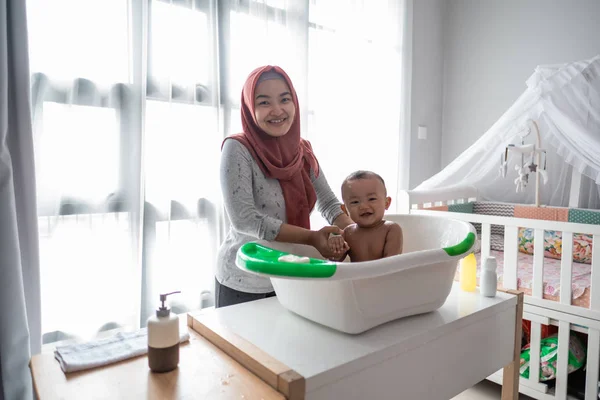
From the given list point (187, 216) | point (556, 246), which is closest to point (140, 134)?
point (187, 216)

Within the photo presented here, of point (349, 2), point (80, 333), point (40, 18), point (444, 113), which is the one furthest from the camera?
point (444, 113)

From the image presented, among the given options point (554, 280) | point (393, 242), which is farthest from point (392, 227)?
point (554, 280)

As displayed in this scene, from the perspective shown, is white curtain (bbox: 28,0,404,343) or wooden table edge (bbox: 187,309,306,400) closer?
wooden table edge (bbox: 187,309,306,400)

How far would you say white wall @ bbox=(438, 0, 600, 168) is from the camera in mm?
2588

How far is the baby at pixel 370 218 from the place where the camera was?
961 millimetres

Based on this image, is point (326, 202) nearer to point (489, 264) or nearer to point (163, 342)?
point (489, 264)

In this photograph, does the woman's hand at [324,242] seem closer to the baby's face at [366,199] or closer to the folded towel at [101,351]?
the baby's face at [366,199]

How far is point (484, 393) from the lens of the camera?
75.2 inches

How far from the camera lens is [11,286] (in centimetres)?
138

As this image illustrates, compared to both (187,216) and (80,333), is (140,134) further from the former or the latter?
(80,333)

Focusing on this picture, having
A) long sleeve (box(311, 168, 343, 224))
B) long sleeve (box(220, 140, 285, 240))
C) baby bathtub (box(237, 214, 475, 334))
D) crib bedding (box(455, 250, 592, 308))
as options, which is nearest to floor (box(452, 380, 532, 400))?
crib bedding (box(455, 250, 592, 308))

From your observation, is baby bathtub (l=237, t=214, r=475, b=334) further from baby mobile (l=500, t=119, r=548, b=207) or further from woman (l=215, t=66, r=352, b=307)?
baby mobile (l=500, t=119, r=548, b=207)

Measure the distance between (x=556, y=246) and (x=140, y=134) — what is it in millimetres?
2152

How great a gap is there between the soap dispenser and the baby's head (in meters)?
0.47
